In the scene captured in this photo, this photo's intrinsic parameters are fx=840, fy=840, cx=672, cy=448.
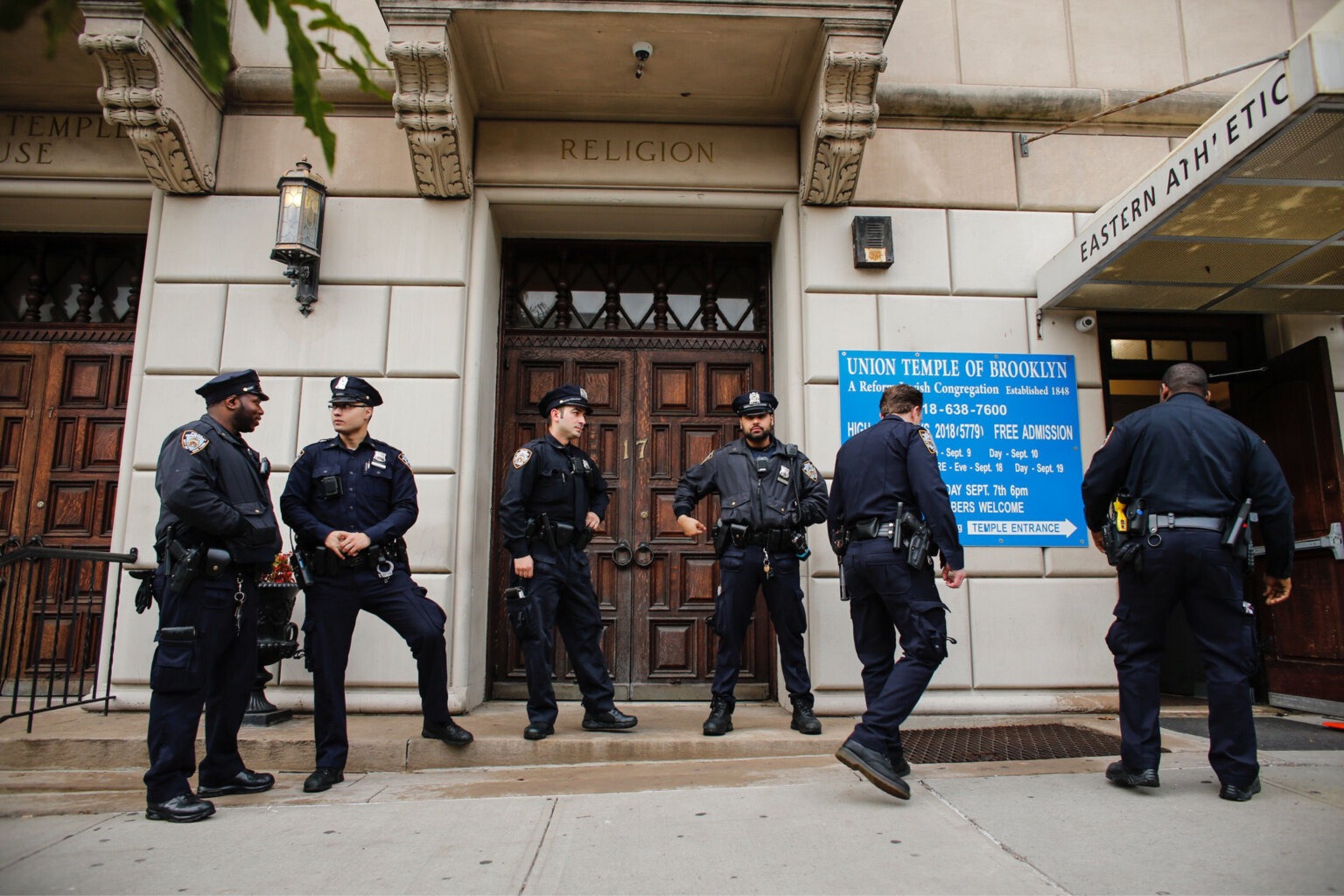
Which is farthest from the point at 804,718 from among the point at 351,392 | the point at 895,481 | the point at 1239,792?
the point at 351,392

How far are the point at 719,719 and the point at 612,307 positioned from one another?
3.45m

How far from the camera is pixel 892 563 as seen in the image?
3.91 meters

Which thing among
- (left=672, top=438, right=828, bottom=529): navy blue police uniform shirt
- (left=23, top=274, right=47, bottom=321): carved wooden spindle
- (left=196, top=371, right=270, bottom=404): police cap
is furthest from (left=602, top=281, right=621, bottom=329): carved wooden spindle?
(left=23, top=274, right=47, bottom=321): carved wooden spindle

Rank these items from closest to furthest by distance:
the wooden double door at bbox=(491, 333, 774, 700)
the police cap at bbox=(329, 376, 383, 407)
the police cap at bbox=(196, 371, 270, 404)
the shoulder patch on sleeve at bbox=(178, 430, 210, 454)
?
the shoulder patch on sleeve at bbox=(178, 430, 210, 454) < the police cap at bbox=(196, 371, 270, 404) < the police cap at bbox=(329, 376, 383, 407) < the wooden double door at bbox=(491, 333, 774, 700)

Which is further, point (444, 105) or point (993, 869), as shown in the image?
point (444, 105)

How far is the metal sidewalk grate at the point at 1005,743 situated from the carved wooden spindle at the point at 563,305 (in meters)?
3.97

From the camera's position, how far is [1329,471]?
5.80 m

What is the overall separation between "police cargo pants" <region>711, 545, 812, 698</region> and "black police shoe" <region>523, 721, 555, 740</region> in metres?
0.99

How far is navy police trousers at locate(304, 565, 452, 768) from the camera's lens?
416cm

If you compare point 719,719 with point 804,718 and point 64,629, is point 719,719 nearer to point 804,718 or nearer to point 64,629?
point 804,718

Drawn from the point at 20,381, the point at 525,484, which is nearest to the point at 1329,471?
the point at 525,484

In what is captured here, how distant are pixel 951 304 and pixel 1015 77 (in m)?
1.96

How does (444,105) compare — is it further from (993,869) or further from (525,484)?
(993,869)

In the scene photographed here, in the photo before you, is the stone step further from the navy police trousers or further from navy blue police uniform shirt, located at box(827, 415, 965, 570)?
navy blue police uniform shirt, located at box(827, 415, 965, 570)
